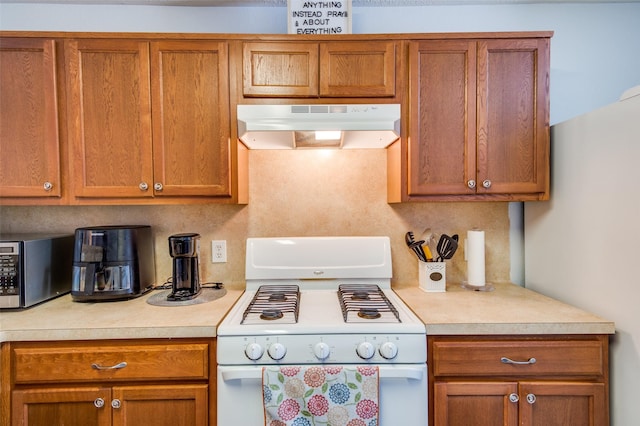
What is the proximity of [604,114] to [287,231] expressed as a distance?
5.11ft

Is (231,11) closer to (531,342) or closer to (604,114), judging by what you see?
(604,114)

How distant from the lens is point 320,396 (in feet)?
3.78

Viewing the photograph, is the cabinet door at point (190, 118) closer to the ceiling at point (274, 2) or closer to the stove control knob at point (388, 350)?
the ceiling at point (274, 2)

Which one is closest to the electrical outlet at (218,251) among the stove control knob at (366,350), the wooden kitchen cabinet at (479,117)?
the stove control knob at (366,350)

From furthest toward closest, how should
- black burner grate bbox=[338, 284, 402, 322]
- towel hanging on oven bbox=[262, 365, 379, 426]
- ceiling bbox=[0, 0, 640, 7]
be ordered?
ceiling bbox=[0, 0, 640, 7] → black burner grate bbox=[338, 284, 402, 322] → towel hanging on oven bbox=[262, 365, 379, 426]

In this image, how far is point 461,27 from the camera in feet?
6.04

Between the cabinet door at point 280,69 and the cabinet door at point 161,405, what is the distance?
131 cm

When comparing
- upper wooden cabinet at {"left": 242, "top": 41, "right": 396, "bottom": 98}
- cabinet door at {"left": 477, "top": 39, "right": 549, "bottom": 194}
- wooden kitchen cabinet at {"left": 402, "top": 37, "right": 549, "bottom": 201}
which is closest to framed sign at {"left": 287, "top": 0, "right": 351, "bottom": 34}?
upper wooden cabinet at {"left": 242, "top": 41, "right": 396, "bottom": 98}

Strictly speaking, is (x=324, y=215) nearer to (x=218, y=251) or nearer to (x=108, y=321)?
(x=218, y=251)

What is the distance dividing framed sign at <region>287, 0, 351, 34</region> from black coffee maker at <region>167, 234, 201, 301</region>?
121 centimetres

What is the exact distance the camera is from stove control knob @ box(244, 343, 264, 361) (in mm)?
1180

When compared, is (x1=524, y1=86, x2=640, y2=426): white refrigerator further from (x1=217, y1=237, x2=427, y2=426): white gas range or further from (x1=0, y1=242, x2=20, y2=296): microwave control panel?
(x1=0, y1=242, x2=20, y2=296): microwave control panel

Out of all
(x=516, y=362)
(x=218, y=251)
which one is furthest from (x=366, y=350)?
(x=218, y=251)

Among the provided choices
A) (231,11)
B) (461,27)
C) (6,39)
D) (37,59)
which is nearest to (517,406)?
(461,27)
